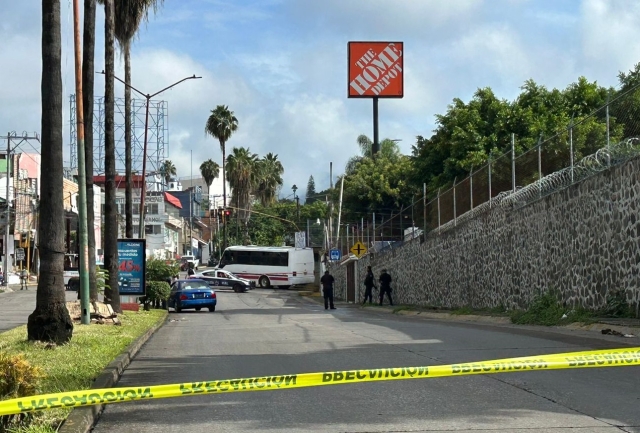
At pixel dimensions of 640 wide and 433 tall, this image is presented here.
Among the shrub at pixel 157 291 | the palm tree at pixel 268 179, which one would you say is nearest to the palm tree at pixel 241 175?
the palm tree at pixel 268 179

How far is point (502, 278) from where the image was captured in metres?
26.1

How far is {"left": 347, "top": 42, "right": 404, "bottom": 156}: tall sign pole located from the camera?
5238 cm

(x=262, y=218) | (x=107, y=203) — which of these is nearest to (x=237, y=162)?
(x=262, y=218)

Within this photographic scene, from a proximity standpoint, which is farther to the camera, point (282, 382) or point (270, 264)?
point (270, 264)

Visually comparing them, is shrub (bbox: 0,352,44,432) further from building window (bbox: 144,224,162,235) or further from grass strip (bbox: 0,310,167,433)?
building window (bbox: 144,224,162,235)

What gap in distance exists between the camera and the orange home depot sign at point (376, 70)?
52.4 m

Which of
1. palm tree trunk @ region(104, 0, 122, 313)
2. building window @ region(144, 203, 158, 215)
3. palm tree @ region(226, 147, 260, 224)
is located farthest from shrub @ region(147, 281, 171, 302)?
building window @ region(144, 203, 158, 215)

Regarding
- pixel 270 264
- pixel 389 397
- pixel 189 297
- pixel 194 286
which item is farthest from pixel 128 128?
pixel 270 264

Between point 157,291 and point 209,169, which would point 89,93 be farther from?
point 209,169

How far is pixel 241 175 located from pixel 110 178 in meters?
57.1

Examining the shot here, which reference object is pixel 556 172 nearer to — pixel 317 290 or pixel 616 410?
pixel 616 410

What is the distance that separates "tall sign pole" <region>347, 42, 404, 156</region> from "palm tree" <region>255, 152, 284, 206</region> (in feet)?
116

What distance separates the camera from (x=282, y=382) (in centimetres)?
651

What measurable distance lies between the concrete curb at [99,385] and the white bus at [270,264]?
52893 mm
